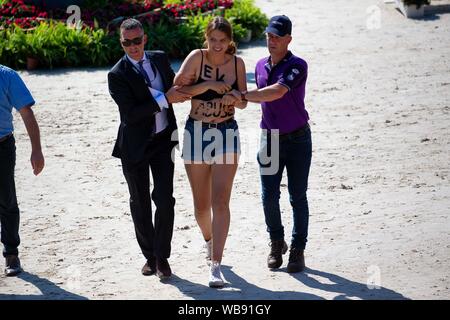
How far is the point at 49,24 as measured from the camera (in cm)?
1573

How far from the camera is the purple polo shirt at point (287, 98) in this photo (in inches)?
262

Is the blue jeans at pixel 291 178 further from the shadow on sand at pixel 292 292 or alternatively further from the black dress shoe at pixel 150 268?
the black dress shoe at pixel 150 268

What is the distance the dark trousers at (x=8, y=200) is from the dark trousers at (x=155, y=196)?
918 mm

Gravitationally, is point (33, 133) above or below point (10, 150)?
above

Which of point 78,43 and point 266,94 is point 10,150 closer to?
point 266,94

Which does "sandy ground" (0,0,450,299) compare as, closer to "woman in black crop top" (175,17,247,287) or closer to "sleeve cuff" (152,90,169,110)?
"woman in black crop top" (175,17,247,287)

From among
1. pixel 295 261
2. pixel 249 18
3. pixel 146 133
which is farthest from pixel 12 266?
pixel 249 18

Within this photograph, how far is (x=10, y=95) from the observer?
270 inches

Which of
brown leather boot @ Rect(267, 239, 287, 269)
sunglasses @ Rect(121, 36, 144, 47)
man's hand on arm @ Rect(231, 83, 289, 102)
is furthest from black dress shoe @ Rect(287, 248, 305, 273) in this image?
sunglasses @ Rect(121, 36, 144, 47)

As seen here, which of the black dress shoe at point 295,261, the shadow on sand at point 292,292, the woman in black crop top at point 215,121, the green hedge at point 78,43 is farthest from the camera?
the green hedge at point 78,43

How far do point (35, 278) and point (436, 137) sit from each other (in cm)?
513

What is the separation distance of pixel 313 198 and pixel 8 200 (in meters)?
2.94

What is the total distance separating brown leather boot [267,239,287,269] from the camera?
6980 millimetres

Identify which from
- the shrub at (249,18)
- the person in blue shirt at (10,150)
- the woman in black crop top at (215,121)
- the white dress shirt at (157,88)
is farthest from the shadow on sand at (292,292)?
the shrub at (249,18)
